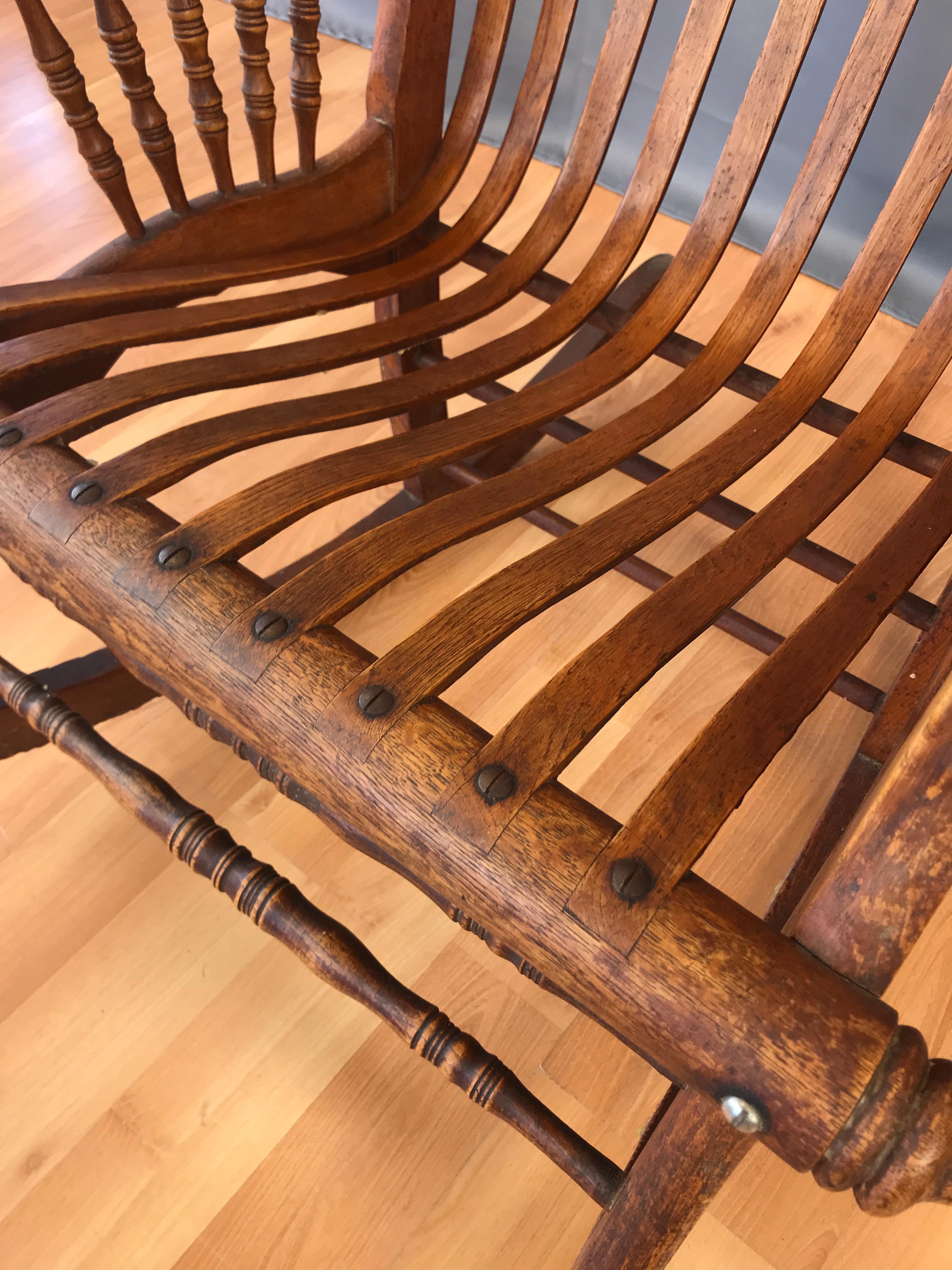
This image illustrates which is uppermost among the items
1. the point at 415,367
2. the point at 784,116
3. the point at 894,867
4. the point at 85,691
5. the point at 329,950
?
the point at 784,116

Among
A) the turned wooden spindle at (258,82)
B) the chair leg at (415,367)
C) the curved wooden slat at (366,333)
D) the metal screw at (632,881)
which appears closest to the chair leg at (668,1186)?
the metal screw at (632,881)

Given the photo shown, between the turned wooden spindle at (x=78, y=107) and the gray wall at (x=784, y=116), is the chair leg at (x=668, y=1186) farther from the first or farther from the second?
the gray wall at (x=784, y=116)

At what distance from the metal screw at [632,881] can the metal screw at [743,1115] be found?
102mm

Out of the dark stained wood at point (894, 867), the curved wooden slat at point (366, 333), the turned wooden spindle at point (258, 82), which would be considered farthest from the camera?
the turned wooden spindle at point (258, 82)

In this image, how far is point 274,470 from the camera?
150cm

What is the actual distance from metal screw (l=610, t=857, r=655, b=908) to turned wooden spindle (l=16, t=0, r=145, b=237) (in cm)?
74

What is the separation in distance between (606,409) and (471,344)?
272 millimetres

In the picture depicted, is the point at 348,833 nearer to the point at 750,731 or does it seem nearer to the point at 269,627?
the point at 269,627

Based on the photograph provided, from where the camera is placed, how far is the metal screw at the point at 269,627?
65 centimetres

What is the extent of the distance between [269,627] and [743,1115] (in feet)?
1.29

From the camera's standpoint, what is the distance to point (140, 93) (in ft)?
2.91

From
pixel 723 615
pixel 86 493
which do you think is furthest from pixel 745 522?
pixel 86 493

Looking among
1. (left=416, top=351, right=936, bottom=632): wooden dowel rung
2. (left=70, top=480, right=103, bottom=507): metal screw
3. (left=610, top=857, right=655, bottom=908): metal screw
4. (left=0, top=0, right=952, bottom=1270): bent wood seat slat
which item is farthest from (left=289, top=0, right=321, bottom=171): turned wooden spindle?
(left=610, top=857, right=655, bottom=908): metal screw

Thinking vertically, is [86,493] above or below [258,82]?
below
